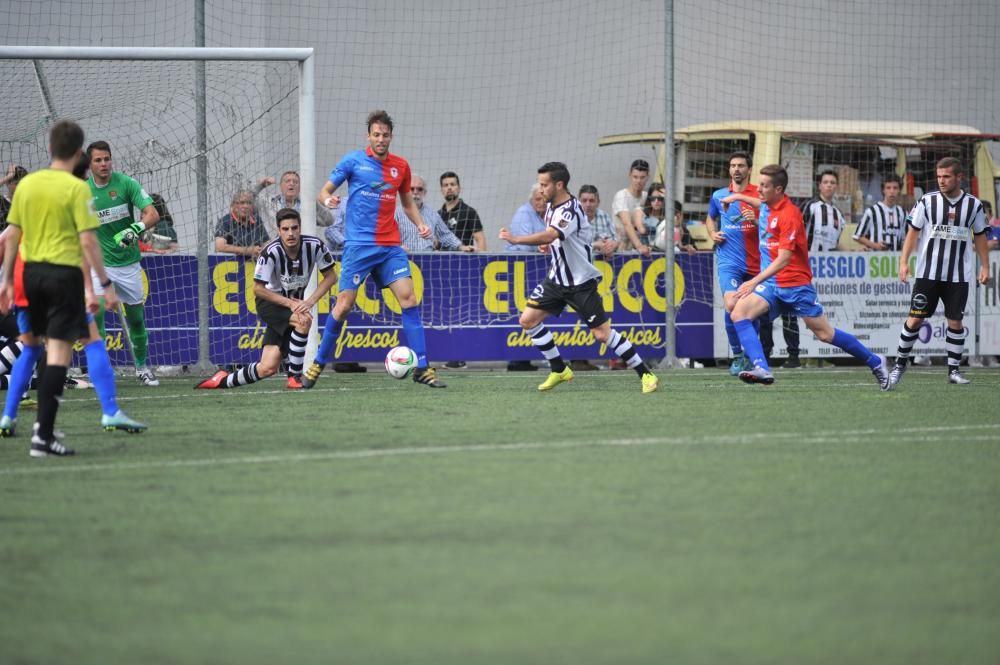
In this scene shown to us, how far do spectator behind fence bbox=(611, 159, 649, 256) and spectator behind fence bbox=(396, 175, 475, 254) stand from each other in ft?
5.63

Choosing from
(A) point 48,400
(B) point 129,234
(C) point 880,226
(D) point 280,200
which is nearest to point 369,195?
(B) point 129,234

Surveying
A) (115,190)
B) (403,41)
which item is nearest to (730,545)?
(115,190)

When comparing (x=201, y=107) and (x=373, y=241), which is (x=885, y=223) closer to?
(x=373, y=241)

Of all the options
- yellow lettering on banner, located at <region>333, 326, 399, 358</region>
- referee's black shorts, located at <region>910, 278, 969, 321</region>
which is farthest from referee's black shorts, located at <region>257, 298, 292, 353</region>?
referee's black shorts, located at <region>910, 278, 969, 321</region>

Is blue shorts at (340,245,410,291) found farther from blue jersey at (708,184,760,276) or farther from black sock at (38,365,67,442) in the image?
black sock at (38,365,67,442)

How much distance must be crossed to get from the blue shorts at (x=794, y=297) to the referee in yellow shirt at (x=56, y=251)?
5.95 m

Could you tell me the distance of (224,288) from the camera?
14.5m

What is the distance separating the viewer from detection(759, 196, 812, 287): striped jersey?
37.5 feet

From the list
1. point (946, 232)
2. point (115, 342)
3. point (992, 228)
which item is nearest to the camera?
point (946, 232)

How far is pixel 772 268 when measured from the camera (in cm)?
1135

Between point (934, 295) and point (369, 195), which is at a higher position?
point (369, 195)

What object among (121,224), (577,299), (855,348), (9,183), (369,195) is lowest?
(855,348)

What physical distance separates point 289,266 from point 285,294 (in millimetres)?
265

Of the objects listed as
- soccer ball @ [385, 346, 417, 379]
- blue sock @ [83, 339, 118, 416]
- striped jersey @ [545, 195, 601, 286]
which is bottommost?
soccer ball @ [385, 346, 417, 379]
